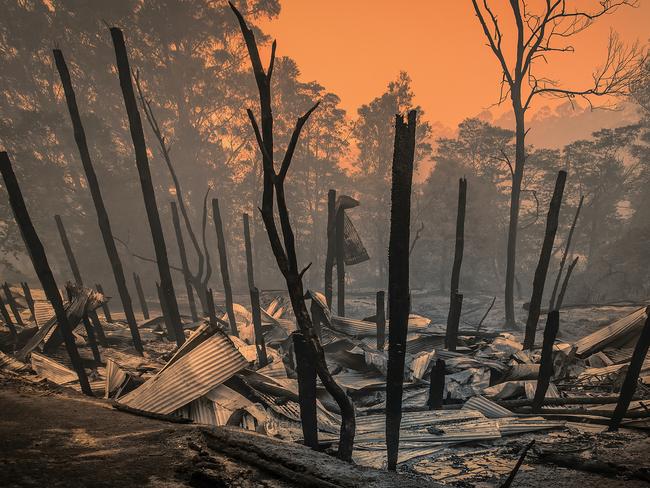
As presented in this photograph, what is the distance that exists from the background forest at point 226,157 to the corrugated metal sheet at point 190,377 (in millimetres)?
19742

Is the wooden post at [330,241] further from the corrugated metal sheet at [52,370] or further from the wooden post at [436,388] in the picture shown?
the corrugated metal sheet at [52,370]

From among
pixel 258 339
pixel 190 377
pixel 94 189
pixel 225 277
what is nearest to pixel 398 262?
pixel 190 377

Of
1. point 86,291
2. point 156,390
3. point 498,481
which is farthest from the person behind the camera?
point 86,291

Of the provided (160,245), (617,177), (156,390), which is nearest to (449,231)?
(617,177)

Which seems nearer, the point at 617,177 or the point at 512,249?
the point at 512,249

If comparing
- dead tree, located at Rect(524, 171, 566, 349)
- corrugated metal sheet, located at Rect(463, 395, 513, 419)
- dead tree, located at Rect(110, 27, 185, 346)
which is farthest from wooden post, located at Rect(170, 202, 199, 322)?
dead tree, located at Rect(524, 171, 566, 349)

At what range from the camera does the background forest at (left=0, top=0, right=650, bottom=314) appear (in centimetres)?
2292

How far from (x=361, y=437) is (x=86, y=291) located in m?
5.50

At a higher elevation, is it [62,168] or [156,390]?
[62,168]

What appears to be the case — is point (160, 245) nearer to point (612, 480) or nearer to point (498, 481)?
point (498, 481)

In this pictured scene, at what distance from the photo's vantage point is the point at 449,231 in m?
27.9

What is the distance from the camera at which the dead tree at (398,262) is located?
105 inches

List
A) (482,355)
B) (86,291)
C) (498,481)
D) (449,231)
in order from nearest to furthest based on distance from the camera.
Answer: (498,481) → (482,355) → (86,291) → (449,231)

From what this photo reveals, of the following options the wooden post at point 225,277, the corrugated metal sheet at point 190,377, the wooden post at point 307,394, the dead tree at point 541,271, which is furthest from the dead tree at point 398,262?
the wooden post at point 225,277
